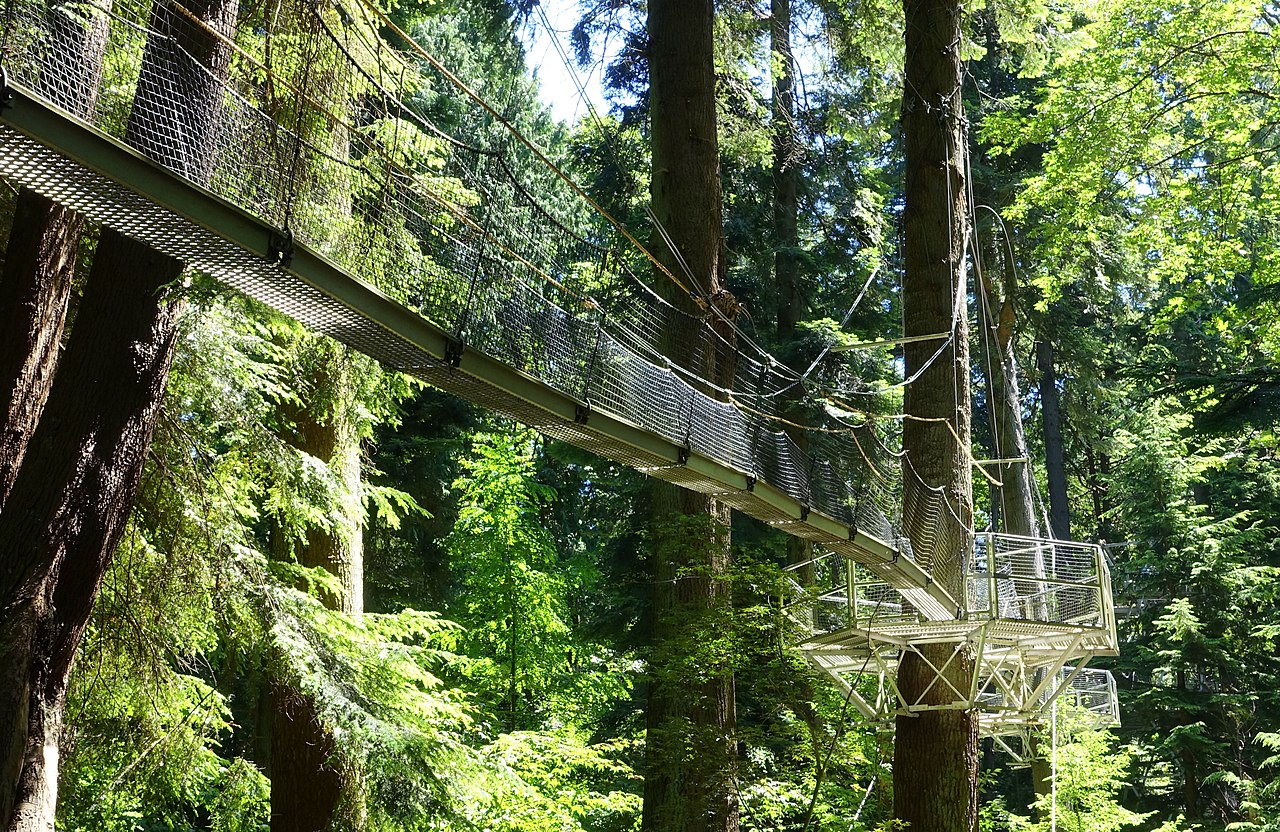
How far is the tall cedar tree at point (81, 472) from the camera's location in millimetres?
3824

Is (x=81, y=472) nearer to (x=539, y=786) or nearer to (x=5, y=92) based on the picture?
(x=5, y=92)

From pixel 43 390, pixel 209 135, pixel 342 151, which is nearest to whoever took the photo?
pixel 209 135

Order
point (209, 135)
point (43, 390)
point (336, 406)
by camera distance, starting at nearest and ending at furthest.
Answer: point (209, 135) < point (43, 390) < point (336, 406)

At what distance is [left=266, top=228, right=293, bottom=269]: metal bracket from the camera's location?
9.99ft

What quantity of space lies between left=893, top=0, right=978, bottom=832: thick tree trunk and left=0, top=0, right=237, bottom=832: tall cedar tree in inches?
166

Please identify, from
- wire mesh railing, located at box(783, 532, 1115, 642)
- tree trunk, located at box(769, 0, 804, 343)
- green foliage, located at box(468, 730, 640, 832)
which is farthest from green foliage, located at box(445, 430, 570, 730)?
wire mesh railing, located at box(783, 532, 1115, 642)

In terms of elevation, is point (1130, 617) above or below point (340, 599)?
above

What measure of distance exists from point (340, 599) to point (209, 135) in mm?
4413

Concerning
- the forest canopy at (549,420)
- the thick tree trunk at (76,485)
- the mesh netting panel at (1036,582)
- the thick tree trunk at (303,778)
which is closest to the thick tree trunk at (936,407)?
the forest canopy at (549,420)

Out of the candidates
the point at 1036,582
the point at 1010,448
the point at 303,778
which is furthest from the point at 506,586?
the point at 1010,448

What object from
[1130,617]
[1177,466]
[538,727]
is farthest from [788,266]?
[1130,617]

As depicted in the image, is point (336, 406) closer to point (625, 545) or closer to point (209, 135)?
point (209, 135)

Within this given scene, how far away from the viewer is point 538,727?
1245 cm

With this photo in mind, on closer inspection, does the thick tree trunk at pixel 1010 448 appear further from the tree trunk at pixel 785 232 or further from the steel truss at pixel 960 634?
the steel truss at pixel 960 634
